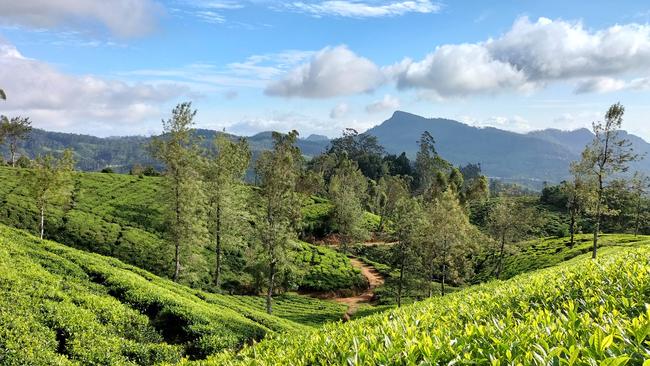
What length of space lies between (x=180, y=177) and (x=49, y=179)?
654 inches

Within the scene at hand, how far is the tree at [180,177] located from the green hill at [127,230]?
282 cm

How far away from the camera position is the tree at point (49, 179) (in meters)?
44.0

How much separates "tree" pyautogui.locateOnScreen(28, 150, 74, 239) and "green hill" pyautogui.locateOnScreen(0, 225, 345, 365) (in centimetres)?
2161

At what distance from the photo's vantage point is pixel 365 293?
63.2 m

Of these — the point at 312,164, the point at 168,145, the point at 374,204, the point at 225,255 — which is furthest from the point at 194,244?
the point at 312,164

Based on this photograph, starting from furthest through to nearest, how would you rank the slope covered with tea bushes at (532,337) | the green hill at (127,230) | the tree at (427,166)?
1. the tree at (427,166)
2. the green hill at (127,230)
3. the slope covered with tea bushes at (532,337)

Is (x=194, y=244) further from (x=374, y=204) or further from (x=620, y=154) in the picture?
(x=374, y=204)

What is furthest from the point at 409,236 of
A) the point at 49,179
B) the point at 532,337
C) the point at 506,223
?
the point at 532,337

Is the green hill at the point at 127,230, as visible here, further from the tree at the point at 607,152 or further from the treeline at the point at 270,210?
the tree at the point at 607,152

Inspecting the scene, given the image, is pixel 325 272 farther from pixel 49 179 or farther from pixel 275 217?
pixel 49 179

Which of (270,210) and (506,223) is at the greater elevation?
(270,210)

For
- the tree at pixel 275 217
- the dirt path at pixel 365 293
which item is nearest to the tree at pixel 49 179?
the tree at pixel 275 217

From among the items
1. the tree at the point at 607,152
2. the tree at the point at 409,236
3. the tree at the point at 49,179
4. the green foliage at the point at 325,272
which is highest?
the tree at the point at 607,152

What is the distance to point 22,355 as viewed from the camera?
13.3 metres
